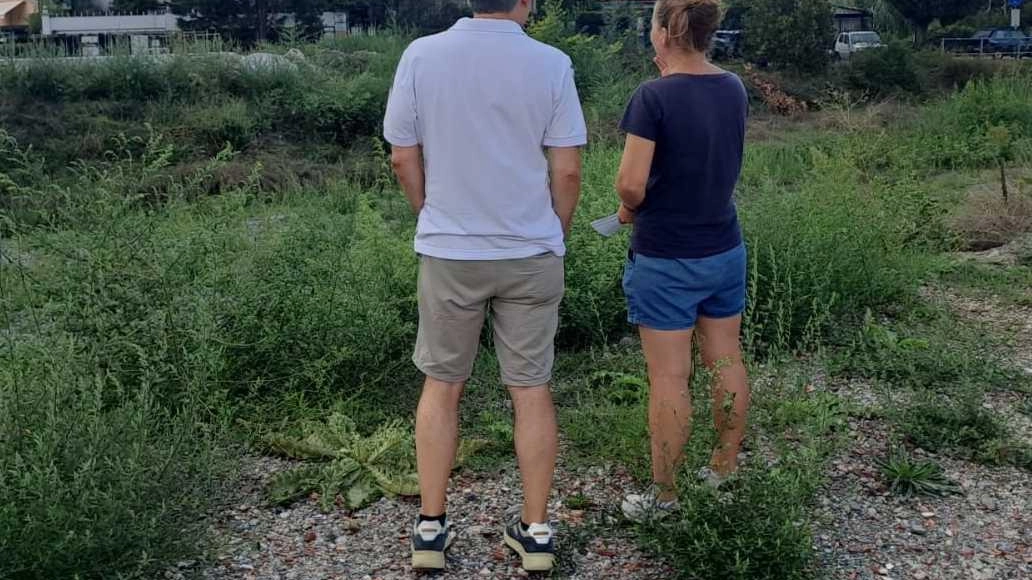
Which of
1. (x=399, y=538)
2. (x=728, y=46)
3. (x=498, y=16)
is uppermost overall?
(x=728, y=46)

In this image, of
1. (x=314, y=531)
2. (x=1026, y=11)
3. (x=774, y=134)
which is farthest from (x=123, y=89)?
(x=1026, y=11)

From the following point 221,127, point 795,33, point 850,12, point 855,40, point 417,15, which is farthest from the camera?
point 850,12

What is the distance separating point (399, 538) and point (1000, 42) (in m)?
36.9

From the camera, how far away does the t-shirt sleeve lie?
343 centimetres

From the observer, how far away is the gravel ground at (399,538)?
11.7ft

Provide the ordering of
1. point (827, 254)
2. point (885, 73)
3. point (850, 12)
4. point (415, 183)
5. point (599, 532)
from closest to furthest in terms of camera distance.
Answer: point (415, 183), point (599, 532), point (827, 254), point (885, 73), point (850, 12)

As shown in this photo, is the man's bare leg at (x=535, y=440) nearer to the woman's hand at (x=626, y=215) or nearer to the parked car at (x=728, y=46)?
the woman's hand at (x=626, y=215)

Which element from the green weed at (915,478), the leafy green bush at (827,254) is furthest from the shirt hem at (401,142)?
the leafy green bush at (827,254)

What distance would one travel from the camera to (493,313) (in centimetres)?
348

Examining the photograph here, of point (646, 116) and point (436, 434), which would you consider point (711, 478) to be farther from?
point (646, 116)

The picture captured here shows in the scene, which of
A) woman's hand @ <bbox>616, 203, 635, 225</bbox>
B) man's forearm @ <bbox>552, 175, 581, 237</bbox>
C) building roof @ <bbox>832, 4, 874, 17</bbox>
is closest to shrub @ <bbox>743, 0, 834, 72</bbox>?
building roof @ <bbox>832, 4, 874, 17</bbox>

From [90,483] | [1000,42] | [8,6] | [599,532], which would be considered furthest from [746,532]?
[8,6]

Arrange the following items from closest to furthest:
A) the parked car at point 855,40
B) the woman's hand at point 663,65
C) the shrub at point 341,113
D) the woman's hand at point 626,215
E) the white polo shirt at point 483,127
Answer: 1. the white polo shirt at point 483,127
2. the woman's hand at point 663,65
3. the woman's hand at point 626,215
4. the shrub at point 341,113
5. the parked car at point 855,40

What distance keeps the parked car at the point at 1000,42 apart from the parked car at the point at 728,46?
9188mm
